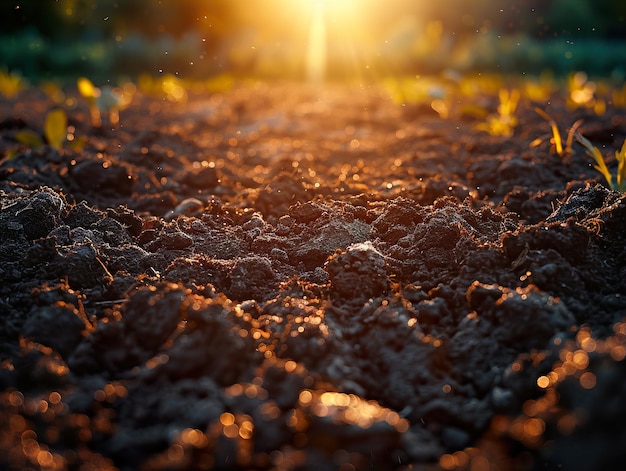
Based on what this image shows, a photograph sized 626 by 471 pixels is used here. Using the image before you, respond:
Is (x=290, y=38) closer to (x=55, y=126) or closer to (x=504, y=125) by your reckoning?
(x=504, y=125)

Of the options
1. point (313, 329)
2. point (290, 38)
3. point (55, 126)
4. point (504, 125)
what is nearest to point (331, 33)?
point (290, 38)

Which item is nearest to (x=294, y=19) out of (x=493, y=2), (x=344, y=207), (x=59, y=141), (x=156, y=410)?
(x=493, y=2)

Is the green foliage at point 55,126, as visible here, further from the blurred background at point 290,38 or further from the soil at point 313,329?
the blurred background at point 290,38

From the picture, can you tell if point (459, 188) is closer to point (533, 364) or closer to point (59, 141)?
point (533, 364)

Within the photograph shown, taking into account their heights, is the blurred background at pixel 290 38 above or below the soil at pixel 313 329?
above

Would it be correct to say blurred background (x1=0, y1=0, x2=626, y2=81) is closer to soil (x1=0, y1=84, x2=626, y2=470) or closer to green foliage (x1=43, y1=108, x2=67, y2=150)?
green foliage (x1=43, y1=108, x2=67, y2=150)

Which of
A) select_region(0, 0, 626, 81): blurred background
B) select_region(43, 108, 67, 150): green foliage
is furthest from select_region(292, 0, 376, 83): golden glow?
select_region(43, 108, 67, 150): green foliage

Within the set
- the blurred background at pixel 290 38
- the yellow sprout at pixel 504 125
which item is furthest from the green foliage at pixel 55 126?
the blurred background at pixel 290 38
